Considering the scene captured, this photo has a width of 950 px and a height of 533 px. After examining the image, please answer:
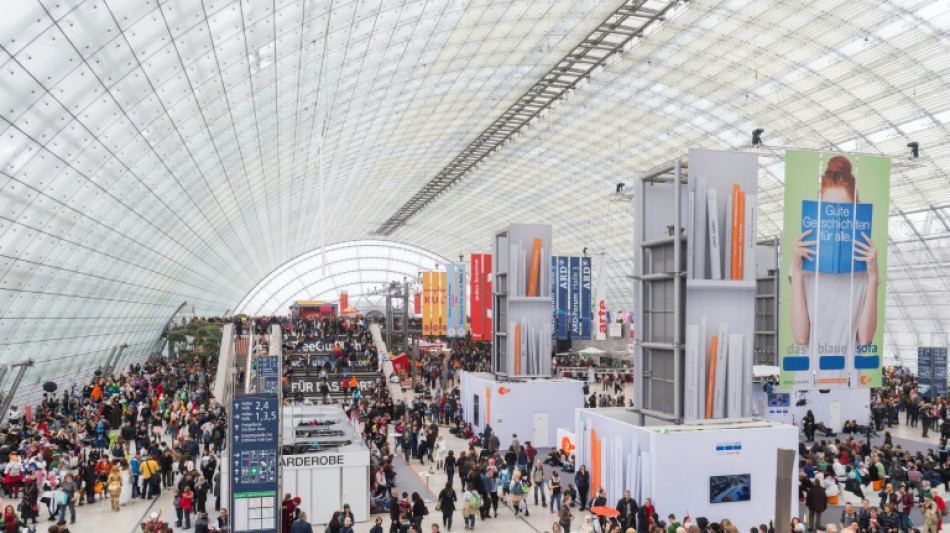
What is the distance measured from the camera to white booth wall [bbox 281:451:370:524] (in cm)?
1914

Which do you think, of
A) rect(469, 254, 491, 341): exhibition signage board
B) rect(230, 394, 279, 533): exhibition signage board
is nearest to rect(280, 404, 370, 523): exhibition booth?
rect(230, 394, 279, 533): exhibition signage board

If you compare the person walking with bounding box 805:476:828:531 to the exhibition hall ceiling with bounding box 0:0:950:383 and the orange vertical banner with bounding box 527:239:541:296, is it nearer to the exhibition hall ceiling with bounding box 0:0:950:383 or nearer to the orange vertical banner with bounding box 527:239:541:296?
the orange vertical banner with bounding box 527:239:541:296

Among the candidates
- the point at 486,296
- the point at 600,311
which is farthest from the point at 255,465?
the point at 600,311

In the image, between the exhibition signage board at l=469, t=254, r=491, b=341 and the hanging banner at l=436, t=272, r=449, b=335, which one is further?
the hanging banner at l=436, t=272, r=449, b=335

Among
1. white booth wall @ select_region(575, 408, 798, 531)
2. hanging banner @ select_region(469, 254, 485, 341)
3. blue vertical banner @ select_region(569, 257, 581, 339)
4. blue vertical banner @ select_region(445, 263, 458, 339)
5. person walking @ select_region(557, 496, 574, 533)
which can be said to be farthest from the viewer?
blue vertical banner @ select_region(445, 263, 458, 339)

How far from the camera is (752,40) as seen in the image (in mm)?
37375

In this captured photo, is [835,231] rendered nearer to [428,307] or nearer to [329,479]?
[329,479]

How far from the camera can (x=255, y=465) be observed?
1511 cm

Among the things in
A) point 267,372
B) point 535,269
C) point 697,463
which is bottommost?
point 697,463

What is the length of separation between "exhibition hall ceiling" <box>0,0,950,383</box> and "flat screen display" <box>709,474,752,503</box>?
16.3 meters

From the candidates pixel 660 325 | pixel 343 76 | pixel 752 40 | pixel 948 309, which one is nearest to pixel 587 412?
pixel 660 325

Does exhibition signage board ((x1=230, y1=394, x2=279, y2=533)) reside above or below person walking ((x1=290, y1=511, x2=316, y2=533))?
above

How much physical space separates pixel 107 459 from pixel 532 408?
14.2 meters

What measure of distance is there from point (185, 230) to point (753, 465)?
3335 centimetres
